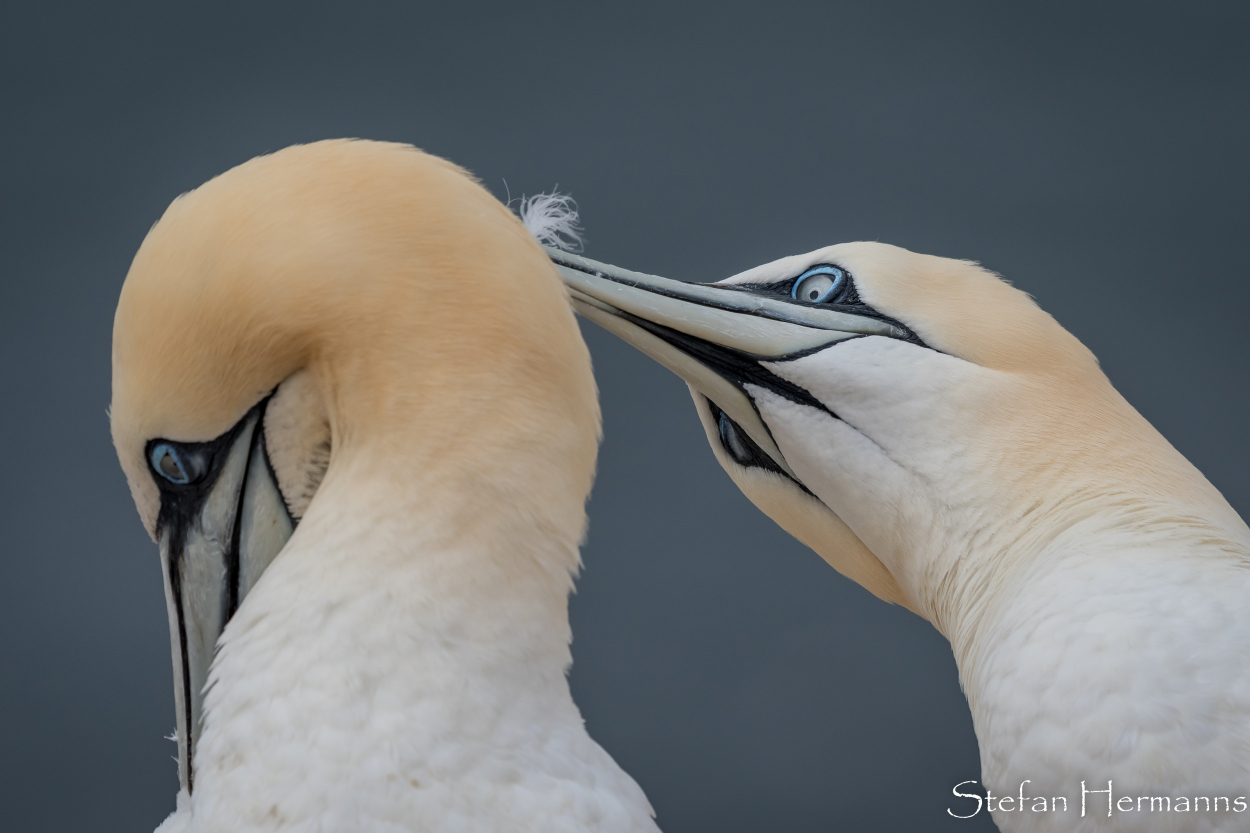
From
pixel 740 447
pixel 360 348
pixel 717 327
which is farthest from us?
pixel 740 447

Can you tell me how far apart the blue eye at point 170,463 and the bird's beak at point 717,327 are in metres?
0.99

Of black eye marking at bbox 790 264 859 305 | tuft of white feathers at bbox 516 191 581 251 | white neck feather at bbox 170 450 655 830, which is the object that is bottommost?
white neck feather at bbox 170 450 655 830

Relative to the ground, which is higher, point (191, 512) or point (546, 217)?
point (546, 217)

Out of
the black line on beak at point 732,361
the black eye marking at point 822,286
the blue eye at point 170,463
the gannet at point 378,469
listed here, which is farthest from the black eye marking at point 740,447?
the blue eye at point 170,463

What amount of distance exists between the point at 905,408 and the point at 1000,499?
25 cm

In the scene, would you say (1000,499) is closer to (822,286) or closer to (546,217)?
(822,286)

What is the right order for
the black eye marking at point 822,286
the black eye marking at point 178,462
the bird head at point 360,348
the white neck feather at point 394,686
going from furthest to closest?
the black eye marking at point 822,286
the black eye marking at point 178,462
the bird head at point 360,348
the white neck feather at point 394,686

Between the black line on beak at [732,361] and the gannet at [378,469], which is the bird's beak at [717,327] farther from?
the gannet at [378,469]

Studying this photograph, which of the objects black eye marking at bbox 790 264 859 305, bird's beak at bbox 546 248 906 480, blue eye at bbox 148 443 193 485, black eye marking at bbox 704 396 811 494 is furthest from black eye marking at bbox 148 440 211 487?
black eye marking at bbox 790 264 859 305

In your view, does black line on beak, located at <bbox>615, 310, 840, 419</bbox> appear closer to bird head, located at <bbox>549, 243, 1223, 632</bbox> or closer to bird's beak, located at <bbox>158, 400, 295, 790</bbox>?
bird head, located at <bbox>549, 243, 1223, 632</bbox>

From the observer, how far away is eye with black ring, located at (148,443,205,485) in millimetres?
1875

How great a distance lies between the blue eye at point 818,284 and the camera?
8.63ft

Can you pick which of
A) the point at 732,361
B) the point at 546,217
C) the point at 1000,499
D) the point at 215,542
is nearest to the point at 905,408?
the point at 1000,499

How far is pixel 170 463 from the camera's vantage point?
1891 mm
